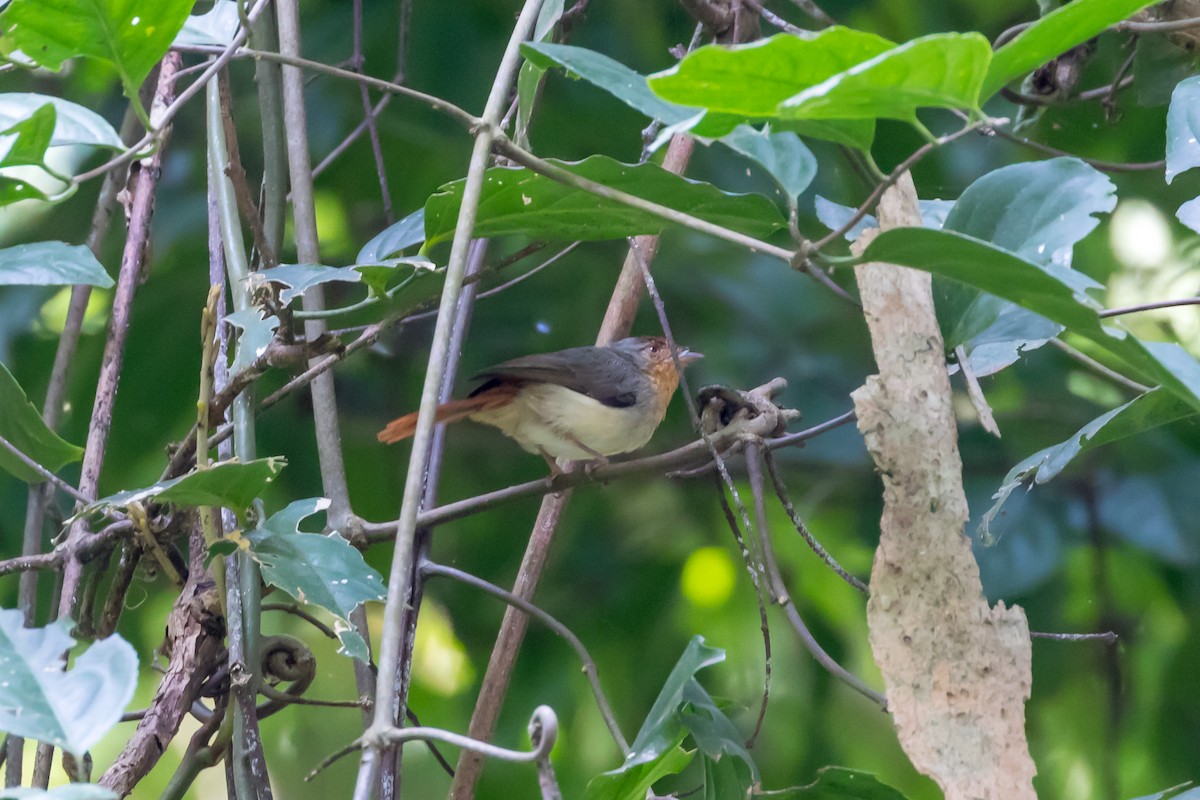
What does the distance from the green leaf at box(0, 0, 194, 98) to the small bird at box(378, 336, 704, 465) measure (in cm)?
177

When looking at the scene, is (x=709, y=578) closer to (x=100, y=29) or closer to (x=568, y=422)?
(x=568, y=422)

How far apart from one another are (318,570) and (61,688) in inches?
21.3

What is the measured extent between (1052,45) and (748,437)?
1015 mm

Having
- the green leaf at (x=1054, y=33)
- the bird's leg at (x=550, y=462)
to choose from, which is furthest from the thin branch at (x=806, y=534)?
the bird's leg at (x=550, y=462)

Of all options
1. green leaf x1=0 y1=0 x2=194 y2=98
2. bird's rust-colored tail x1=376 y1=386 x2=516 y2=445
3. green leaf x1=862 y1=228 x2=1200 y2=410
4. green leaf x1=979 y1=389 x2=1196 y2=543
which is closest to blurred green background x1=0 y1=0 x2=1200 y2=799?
bird's rust-colored tail x1=376 y1=386 x2=516 y2=445

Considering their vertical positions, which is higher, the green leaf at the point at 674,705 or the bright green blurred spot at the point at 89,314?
the bright green blurred spot at the point at 89,314

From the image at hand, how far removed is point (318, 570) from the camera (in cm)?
153

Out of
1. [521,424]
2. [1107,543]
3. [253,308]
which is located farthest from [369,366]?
[1107,543]

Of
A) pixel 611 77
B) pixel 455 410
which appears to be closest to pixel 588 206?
pixel 611 77

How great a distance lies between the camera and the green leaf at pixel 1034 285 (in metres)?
1.02

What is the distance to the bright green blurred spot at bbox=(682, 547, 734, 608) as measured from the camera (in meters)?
3.10

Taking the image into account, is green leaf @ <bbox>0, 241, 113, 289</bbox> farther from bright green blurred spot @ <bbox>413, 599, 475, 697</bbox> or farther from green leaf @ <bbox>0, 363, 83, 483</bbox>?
bright green blurred spot @ <bbox>413, 599, 475, 697</bbox>

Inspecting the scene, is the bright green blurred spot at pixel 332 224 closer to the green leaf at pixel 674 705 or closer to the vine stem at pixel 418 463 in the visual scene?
the vine stem at pixel 418 463

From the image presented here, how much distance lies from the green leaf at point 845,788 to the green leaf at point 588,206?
0.74 m
